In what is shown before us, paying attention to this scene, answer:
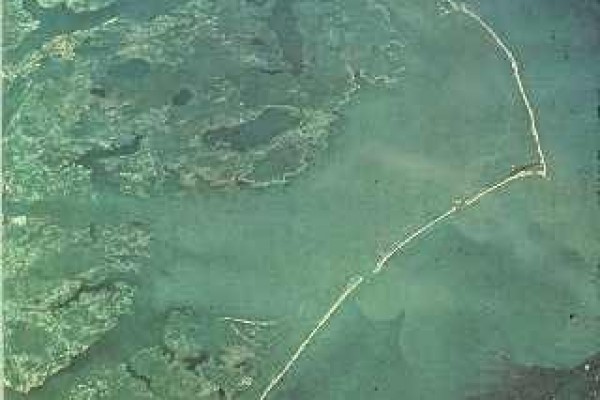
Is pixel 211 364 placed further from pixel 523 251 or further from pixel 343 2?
pixel 343 2

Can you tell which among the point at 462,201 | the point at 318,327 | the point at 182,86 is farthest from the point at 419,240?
the point at 182,86

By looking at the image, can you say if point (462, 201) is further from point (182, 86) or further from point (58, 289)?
point (58, 289)

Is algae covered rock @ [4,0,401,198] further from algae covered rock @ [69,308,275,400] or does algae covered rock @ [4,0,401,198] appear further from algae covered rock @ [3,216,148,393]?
algae covered rock @ [69,308,275,400]

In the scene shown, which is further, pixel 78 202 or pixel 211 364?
pixel 78 202

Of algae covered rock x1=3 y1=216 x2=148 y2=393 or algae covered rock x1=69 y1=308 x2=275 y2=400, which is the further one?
algae covered rock x1=3 y1=216 x2=148 y2=393

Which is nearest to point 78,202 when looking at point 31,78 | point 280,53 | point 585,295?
point 31,78

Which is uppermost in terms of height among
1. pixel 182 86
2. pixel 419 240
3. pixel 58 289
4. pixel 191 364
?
pixel 182 86

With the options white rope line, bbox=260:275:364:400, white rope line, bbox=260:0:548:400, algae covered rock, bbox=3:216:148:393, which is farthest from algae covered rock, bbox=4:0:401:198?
white rope line, bbox=260:275:364:400

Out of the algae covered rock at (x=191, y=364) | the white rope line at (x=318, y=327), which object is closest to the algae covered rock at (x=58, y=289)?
the algae covered rock at (x=191, y=364)
